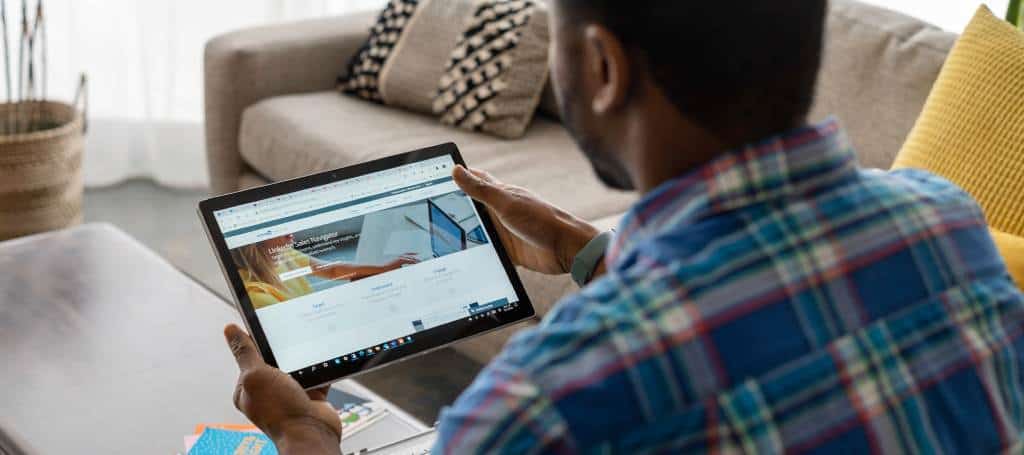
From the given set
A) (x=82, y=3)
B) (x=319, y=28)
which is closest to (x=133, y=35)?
(x=82, y=3)

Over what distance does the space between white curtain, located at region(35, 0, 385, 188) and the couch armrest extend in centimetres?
55

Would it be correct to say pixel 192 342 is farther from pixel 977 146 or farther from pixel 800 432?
pixel 800 432

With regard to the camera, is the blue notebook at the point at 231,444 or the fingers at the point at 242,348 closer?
the fingers at the point at 242,348

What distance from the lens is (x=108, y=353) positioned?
179cm

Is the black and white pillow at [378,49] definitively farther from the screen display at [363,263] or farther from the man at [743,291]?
the man at [743,291]

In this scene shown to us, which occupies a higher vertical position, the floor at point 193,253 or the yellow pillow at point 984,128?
the yellow pillow at point 984,128

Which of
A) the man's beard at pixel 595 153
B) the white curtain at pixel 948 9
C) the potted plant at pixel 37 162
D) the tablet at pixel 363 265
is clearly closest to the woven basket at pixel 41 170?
the potted plant at pixel 37 162

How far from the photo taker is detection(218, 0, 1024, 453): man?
2.36ft

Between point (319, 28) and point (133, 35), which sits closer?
point (319, 28)

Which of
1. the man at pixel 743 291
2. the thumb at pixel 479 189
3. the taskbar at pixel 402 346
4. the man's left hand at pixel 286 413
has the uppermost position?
the man at pixel 743 291

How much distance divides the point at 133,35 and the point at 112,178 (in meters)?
0.40

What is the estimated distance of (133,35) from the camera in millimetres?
3451

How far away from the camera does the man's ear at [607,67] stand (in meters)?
0.77

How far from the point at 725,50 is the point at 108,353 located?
129 cm
